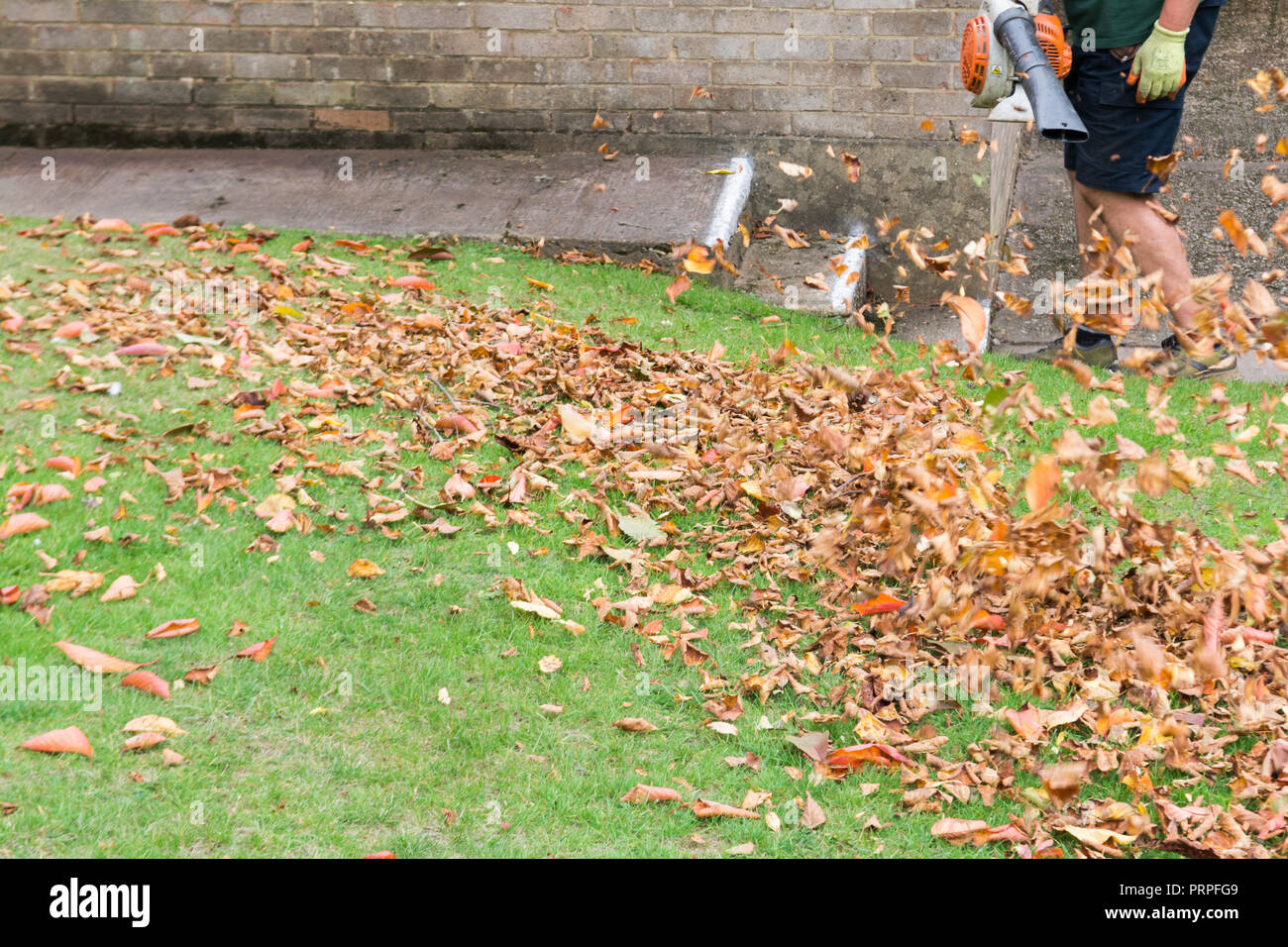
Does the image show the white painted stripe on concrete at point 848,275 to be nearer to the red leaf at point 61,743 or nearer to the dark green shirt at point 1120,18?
the dark green shirt at point 1120,18

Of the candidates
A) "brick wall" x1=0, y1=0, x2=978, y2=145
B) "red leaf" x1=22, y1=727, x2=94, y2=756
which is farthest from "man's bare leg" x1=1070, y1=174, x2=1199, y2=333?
"red leaf" x1=22, y1=727, x2=94, y2=756

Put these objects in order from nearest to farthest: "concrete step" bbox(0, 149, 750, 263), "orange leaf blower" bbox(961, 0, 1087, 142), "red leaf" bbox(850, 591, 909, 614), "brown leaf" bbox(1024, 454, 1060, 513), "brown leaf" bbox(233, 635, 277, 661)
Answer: "brown leaf" bbox(233, 635, 277, 661)
"brown leaf" bbox(1024, 454, 1060, 513)
"red leaf" bbox(850, 591, 909, 614)
"orange leaf blower" bbox(961, 0, 1087, 142)
"concrete step" bbox(0, 149, 750, 263)

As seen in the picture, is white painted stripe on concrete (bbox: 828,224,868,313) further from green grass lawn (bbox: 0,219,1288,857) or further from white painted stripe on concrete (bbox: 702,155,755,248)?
green grass lawn (bbox: 0,219,1288,857)

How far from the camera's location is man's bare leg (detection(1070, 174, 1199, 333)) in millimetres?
5426

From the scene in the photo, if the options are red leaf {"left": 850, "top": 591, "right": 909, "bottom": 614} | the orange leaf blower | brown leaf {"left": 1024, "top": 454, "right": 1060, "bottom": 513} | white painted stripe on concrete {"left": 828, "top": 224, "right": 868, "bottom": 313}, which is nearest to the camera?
brown leaf {"left": 1024, "top": 454, "right": 1060, "bottom": 513}

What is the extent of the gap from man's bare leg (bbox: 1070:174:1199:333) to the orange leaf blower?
0.81m

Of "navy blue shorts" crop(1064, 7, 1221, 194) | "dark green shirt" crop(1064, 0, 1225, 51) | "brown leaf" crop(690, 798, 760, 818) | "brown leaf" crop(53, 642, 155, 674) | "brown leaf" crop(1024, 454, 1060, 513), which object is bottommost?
"brown leaf" crop(690, 798, 760, 818)

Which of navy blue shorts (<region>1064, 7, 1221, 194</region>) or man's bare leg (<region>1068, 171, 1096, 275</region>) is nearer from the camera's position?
navy blue shorts (<region>1064, 7, 1221, 194</region>)

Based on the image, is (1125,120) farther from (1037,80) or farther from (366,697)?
(366,697)

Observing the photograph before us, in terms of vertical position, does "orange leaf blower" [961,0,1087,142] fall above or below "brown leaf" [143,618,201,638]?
above

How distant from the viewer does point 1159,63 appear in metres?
5.34

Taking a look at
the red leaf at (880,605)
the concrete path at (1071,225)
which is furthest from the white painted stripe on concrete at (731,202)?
the red leaf at (880,605)

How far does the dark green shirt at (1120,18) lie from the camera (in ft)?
17.8

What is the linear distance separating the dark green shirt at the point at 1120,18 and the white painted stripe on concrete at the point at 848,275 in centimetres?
157
